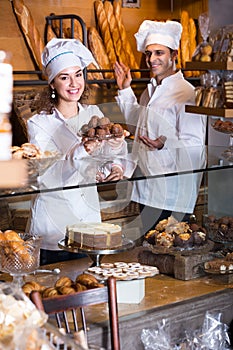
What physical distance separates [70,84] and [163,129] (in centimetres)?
45

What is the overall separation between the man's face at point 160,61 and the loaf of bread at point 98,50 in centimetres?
70

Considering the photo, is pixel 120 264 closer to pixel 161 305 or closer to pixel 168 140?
pixel 161 305

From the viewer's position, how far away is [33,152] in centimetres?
215

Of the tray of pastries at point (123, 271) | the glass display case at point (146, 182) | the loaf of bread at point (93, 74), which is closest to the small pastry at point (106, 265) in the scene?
the tray of pastries at point (123, 271)

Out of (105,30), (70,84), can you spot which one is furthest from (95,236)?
(105,30)

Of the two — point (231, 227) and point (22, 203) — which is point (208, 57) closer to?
point (231, 227)

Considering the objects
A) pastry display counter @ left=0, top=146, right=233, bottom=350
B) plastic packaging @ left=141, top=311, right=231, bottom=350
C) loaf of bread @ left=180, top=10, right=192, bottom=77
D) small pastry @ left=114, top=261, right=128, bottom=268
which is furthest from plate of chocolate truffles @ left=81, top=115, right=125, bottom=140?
loaf of bread @ left=180, top=10, right=192, bottom=77

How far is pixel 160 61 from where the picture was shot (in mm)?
3246

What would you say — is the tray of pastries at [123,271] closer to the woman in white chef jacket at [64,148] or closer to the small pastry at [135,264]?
the small pastry at [135,264]

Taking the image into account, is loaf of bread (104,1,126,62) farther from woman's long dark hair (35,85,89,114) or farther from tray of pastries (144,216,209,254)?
tray of pastries (144,216,209,254)

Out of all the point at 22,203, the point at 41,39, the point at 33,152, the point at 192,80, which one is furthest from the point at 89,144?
the point at 192,80

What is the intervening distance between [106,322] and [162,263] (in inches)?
17.2

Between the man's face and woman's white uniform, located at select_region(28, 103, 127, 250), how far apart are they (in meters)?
0.68

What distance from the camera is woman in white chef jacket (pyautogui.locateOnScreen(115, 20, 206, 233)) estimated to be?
→ 2.30 metres
